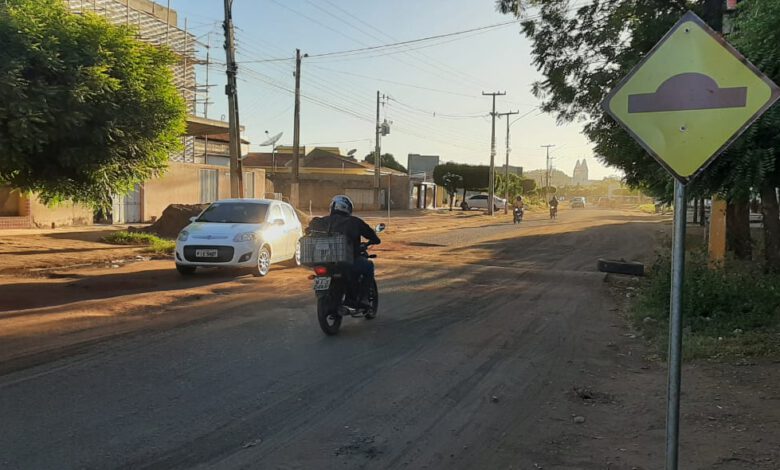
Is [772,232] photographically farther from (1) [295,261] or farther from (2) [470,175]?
(2) [470,175]

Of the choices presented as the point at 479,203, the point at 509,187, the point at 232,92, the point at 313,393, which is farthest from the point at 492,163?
the point at 313,393

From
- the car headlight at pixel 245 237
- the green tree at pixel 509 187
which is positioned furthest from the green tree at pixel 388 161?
the car headlight at pixel 245 237

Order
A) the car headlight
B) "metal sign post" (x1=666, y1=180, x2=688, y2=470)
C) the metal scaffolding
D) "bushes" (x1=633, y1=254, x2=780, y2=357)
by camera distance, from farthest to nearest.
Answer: the metal scaffolding
the car headlight
"bushes" (x1=633, y1=254, x2=780, y2=357)
"metal sign post" (x1=666, y1=180, x2=688, y2=470)

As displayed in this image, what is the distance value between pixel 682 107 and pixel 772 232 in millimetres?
9376

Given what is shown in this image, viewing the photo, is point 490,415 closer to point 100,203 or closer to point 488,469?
point 488,469

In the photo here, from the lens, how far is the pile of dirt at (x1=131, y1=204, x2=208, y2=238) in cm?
2088

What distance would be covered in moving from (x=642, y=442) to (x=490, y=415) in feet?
3.62

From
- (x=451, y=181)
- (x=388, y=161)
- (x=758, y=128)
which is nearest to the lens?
(x=758, y=128)

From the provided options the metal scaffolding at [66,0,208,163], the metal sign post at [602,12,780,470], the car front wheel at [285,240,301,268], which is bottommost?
the car front wheel at [285,240,301,268]

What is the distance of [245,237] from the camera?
12.2m

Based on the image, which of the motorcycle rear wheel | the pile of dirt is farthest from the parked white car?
the motorcycle rear wheel

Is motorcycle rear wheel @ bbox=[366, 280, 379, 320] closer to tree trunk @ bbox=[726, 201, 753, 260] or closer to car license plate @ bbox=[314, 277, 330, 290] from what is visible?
car license plate @ bbox=[314, 277, 330, 290]

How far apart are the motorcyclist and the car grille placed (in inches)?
183

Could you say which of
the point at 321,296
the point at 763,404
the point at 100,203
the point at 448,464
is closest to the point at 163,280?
the point at 100,203
